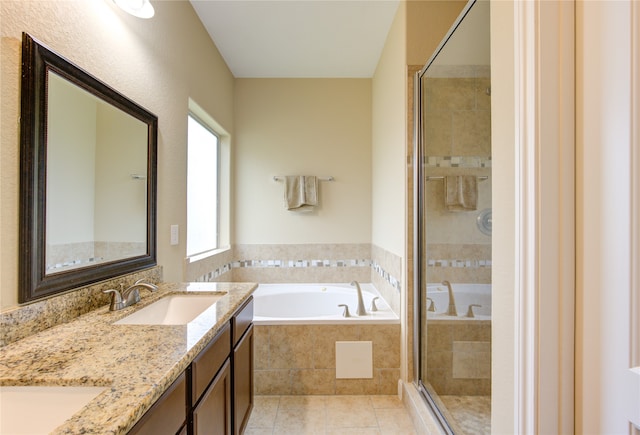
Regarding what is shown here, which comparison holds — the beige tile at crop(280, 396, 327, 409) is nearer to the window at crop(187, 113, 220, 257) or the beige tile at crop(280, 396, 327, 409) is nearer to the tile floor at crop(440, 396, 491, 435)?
the tile floor at crop(440, 396, 491, 435)

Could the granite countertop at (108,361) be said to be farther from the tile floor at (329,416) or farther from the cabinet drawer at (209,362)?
the tile floor at (329,416)

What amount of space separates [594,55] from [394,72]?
1748 millimetres

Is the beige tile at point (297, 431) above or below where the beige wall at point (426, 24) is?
below

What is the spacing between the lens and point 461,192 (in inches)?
63.6

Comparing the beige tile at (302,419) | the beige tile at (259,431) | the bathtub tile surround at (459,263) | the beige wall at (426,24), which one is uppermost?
the beige wall at (426,24)

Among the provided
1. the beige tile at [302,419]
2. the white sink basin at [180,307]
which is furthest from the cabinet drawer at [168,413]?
the beige tile at [302,419]

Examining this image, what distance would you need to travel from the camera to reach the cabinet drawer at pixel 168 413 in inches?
25.7

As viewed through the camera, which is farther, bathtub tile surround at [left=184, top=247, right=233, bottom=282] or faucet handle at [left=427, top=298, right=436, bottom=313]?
bathtub tile surround at [left=184, top=247, right=233, bottom=282]

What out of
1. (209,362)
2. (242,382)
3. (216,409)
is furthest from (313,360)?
(209,362)

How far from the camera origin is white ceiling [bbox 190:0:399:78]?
2129mm

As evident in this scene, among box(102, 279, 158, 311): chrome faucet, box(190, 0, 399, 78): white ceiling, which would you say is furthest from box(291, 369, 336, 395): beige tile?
box(190, 0, 399, 78): white ceiling

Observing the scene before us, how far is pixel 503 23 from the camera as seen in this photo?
0.93 m

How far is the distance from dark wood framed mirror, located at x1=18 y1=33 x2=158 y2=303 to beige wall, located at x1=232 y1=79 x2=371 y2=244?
1.61 metres

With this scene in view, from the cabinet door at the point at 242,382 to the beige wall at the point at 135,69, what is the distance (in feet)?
2.08
